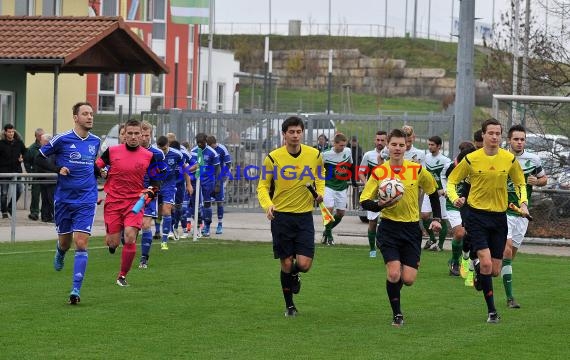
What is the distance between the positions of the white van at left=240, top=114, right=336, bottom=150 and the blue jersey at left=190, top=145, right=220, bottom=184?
3.47 meters

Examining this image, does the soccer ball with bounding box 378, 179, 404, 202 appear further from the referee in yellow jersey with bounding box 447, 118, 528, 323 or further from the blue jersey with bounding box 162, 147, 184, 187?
the blue jersey with bounding box 162, 147, 184, 187

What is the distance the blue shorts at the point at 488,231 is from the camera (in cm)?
1282

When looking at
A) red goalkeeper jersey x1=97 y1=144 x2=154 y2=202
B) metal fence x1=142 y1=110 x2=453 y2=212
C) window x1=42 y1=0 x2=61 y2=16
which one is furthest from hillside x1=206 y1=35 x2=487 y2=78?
red goalkeeper jersey x1=97 y1=144 x2=154 y2=202

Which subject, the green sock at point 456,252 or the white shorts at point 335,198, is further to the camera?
the white shorts at point 335,198

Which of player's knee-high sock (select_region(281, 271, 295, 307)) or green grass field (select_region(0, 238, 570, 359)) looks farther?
player's knee-high sock (select_region(281, 271, 295, 307))

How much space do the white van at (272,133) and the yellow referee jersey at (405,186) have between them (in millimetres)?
14363

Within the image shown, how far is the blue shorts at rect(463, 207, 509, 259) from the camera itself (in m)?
12.8

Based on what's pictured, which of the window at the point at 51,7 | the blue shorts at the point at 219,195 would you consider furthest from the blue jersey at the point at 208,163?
the window at the point at 51,7

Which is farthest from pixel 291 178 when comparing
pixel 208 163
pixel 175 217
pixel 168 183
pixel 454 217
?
pixel 208 163

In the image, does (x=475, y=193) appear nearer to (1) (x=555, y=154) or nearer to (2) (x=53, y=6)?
(1) (x=555, y=154)

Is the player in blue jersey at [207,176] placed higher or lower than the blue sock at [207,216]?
higher

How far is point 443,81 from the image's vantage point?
247 ft

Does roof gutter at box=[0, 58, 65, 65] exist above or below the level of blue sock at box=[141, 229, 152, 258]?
above

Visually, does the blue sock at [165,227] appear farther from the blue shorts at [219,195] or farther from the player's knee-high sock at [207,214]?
the blue shorts at [219,195]
